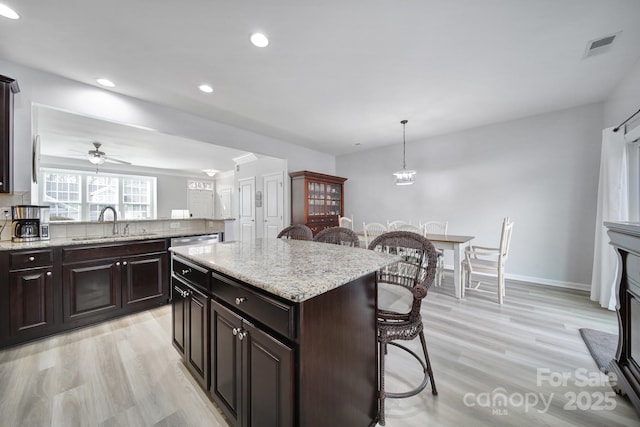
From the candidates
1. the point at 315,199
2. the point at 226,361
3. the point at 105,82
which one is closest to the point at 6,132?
the point at 105,82

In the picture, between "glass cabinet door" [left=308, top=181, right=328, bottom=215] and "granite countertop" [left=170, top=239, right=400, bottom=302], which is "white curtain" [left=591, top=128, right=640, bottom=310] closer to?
"granite countertop" [left=170, top=239, right=400, bottom=302]

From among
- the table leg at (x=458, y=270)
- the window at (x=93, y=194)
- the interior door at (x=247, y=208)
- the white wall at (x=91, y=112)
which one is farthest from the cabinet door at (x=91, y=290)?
the window at (x=93, y=194)

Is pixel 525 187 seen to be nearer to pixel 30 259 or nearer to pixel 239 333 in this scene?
pixel 239 333

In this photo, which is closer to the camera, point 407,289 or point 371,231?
point 407,289

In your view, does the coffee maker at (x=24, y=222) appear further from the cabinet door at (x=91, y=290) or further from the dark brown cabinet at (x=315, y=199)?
the dark brown cabinet at (x=315, y=199)

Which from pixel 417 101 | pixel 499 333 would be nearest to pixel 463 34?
pixel 417 101

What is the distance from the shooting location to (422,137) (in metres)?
4.73

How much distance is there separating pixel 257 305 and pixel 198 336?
81cm

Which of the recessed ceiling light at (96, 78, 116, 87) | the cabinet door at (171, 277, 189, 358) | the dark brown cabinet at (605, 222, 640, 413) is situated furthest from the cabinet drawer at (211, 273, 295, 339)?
the recessed ceiling light at (96, 78, 116, 87)

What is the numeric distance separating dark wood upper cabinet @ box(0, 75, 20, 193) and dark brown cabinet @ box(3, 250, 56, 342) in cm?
67

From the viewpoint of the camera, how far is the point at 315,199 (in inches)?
203

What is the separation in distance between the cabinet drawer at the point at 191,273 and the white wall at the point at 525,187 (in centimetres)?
417

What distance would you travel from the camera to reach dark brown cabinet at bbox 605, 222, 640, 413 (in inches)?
51.5

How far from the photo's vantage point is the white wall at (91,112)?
2309mm
